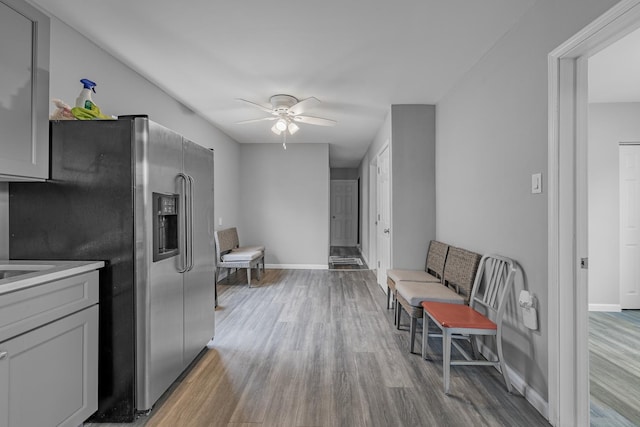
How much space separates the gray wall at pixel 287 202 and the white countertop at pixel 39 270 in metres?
4.58

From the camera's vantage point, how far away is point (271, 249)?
6348 mm

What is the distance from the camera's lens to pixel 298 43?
2.51 metres

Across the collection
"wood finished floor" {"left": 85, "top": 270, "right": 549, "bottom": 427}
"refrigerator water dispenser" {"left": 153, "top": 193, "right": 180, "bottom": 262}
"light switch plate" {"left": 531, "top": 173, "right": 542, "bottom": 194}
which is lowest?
"wood finished floor" {"left": 85, "top": 270, "right": 549, "bottom": 427}

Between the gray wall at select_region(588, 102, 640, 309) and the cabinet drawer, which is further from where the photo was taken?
the gray wall at select_region(588, 102, 640, 309)

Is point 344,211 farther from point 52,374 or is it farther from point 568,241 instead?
point 52,374

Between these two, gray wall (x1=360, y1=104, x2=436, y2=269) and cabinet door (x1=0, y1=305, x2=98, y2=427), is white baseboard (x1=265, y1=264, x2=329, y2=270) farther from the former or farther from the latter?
cabinet door (x1=0, y1=305, x2=98, y2=427)

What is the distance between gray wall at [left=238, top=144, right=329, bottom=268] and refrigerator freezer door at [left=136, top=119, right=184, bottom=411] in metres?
4.19

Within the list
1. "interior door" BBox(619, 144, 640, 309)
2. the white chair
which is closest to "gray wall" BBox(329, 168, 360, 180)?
the white chair

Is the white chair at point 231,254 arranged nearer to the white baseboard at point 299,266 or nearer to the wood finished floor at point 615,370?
the white baseboard at point 299,266

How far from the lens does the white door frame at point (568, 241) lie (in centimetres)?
171

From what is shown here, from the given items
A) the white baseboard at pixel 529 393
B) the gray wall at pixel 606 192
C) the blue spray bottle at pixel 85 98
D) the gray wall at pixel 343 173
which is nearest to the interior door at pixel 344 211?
the gray wall at pixel 343 173

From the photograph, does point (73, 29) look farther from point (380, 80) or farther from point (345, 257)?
point (345, 257)

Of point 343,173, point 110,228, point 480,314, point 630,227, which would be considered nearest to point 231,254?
point 110,228

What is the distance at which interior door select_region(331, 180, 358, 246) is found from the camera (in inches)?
389
